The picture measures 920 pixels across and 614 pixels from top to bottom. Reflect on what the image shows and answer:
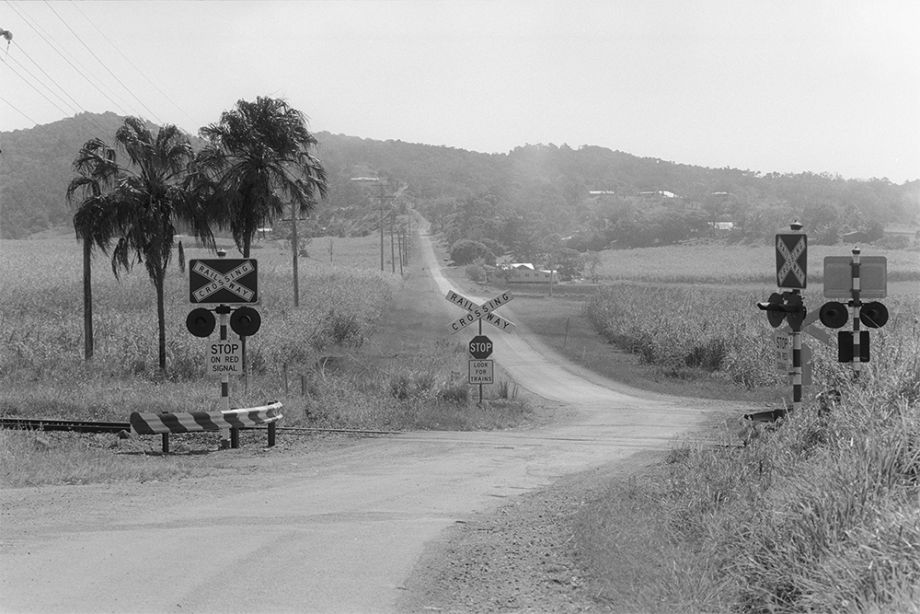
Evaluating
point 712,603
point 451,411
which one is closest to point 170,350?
point 451,411

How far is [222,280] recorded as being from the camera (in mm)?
16953

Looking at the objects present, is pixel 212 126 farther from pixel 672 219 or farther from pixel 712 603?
pixel 672 219

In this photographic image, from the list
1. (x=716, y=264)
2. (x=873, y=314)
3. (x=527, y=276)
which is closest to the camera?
(x=873, y=314)

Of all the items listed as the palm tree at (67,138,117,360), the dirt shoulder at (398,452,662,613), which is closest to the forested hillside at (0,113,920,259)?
the palm tree at (67,138,117,360)

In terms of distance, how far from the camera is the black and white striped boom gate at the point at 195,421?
1580cm

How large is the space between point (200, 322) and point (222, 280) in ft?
2.46

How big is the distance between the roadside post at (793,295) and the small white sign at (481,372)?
1121cm

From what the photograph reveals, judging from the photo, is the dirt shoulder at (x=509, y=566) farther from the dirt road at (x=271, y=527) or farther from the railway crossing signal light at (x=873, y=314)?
the railway crossing signal light at (x=873, y=314)

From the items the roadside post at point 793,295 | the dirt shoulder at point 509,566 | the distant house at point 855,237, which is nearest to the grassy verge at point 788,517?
the dirt shoulder at point 509,566

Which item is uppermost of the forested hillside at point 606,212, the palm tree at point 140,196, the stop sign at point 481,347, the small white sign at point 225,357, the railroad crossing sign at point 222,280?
the forested hillside at point 606,212

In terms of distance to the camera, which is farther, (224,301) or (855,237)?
(855,237)

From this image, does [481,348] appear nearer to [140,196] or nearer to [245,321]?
[245,321]

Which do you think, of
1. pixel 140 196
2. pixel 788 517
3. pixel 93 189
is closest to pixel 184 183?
pixel 140 196

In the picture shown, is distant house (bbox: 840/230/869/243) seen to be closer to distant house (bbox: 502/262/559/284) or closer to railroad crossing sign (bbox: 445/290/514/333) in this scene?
distant house (bbox: 502/262/559/284)
